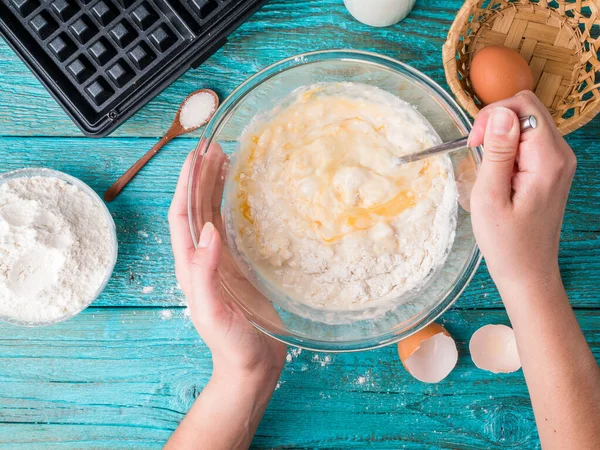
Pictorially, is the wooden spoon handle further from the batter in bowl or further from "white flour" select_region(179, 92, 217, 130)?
the batter in bowl

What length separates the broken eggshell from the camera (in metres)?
1.32

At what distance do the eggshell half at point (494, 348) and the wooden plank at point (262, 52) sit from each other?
2.19 feet

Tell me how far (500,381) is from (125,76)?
1.24 m

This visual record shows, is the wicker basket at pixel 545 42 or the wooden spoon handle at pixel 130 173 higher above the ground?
the wooden spoon handle at pixel 130 173

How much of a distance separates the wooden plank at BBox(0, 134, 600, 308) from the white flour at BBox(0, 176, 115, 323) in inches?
3.1

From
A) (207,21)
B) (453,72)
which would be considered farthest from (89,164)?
(453,72)

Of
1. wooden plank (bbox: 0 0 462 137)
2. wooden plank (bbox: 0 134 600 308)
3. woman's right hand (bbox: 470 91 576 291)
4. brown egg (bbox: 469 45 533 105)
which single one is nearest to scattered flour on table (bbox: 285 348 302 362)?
wooden plank (bbox: 0 134 600 308)

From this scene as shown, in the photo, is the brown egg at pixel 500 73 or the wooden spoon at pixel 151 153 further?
the wooden spoon at pixel 151 153

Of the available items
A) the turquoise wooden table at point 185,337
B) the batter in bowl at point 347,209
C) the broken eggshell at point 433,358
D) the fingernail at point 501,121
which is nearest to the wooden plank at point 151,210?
the turquoise wooden table at point 185,337

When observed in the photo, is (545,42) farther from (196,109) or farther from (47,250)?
(47,250)

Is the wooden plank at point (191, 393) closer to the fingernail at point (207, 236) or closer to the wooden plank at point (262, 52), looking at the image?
the fingernail at point (207, 236)

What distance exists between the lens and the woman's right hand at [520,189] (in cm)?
92

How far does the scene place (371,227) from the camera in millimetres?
1225

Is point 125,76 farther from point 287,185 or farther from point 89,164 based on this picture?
point 287,185
